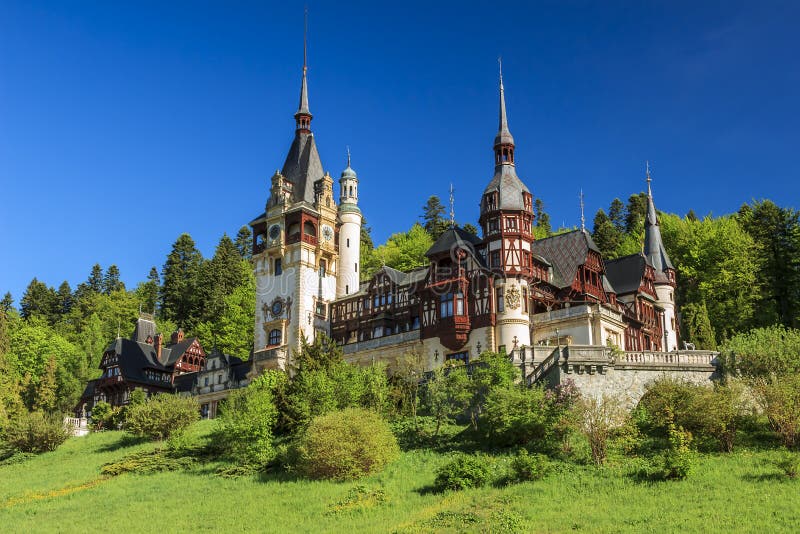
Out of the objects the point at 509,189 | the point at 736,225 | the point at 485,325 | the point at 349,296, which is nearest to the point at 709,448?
the point at 485,325

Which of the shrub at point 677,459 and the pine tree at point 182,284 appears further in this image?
the pine tree at point 182,284

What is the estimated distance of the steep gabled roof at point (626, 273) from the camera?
66250 mm

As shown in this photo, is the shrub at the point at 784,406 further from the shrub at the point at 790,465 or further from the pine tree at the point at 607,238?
the pine tree at the point at 607,238

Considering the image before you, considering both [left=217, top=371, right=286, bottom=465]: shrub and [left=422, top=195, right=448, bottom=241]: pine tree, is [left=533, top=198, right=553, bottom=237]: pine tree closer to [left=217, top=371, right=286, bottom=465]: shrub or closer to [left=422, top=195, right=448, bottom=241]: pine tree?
[left=422, top=195, right=448, bottom=241]: pine tree

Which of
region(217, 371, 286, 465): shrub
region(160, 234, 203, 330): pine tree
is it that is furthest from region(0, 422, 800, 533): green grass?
region(160, 234, 203, 330): pine tree

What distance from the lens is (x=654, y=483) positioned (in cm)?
3656

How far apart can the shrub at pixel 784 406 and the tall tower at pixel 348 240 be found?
38.6m

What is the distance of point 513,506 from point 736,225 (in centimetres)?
4959

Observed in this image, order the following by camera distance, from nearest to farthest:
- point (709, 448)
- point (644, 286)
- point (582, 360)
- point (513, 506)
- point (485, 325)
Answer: point (513, 506)
point (709, 448)
point (582, 360)
point (485, 325)
point (644, 286)

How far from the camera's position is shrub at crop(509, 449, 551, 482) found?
38.6 meters

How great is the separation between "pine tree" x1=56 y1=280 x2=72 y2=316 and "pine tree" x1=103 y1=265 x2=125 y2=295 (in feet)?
14.9

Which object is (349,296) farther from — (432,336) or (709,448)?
(709,448)

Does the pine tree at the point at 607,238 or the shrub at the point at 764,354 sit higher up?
the pine tree at the point at 607,238

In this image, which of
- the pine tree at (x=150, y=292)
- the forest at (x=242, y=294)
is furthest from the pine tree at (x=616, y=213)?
the pine tree at (x=150, y=292)
